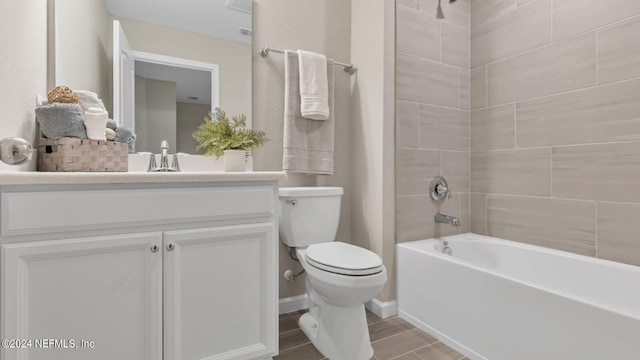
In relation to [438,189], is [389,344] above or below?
below

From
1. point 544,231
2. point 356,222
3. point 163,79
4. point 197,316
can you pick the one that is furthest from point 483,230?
point 163,79

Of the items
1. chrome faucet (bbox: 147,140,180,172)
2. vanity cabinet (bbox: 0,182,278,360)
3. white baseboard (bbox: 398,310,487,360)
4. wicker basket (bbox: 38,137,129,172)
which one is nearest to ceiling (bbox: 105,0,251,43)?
chrome faucet (bbox: 147,140,180,172)

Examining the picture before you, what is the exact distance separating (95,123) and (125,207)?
394mm

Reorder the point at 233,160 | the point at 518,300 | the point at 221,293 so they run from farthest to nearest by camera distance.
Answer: the point at 233,160
the point at 518,300
the point at 221,293

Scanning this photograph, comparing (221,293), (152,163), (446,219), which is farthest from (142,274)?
(446,219)

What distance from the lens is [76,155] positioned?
1135mm

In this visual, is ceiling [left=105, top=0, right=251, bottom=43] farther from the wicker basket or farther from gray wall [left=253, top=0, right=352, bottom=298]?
the wicker basket

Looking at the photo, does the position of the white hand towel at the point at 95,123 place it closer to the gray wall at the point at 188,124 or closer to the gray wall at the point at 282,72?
the gray wall at the point at 188,124

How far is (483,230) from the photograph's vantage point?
2.26m

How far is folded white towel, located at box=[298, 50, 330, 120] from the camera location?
6.25 ft

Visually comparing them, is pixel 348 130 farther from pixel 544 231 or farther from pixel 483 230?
pixel 544 231

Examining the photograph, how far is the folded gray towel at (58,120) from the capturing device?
3.70 ft

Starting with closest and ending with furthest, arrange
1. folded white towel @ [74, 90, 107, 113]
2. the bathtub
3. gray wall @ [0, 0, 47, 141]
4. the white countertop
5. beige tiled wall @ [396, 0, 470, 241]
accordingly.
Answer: the white countertop, gray wall @ [0, 0, 47, 141], the bathtub, folded white towel @ [74, 90, 107, 113], beige tiled wall @ [396, 0, 470, 241]

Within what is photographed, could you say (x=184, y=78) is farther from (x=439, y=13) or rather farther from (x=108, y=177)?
(x=439, y=13)
